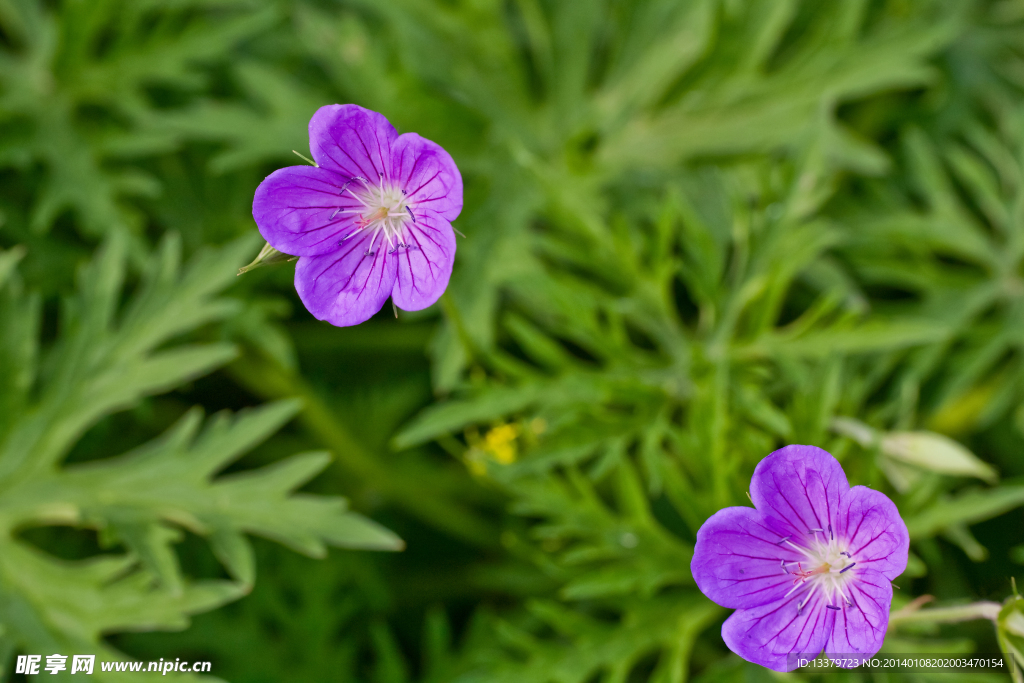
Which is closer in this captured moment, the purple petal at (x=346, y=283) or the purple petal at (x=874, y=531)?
the purple petal at (x=874, y=531)

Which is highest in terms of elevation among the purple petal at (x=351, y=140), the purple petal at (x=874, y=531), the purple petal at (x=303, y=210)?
the purple petal at (x=351, y=140)

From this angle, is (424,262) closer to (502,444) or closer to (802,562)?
(802,562)

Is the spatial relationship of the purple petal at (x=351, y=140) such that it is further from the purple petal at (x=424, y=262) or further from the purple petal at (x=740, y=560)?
the purple petal at (x=740, y=560)

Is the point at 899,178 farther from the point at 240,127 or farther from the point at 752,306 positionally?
the point at 240,127

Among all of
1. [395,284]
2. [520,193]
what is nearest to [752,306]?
[520,193]

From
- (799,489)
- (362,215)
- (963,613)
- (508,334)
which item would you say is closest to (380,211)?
(362,215)

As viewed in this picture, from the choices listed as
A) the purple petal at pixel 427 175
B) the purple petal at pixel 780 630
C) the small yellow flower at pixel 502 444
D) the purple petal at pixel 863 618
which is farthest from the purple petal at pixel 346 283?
the small yellow flower at pixel 502 444

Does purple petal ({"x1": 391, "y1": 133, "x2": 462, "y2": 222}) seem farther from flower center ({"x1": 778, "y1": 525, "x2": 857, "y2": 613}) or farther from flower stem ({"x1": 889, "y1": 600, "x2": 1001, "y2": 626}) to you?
flower stem ({"x1": 889, "y1": 600, "x2": 1001, "y2": 626})
